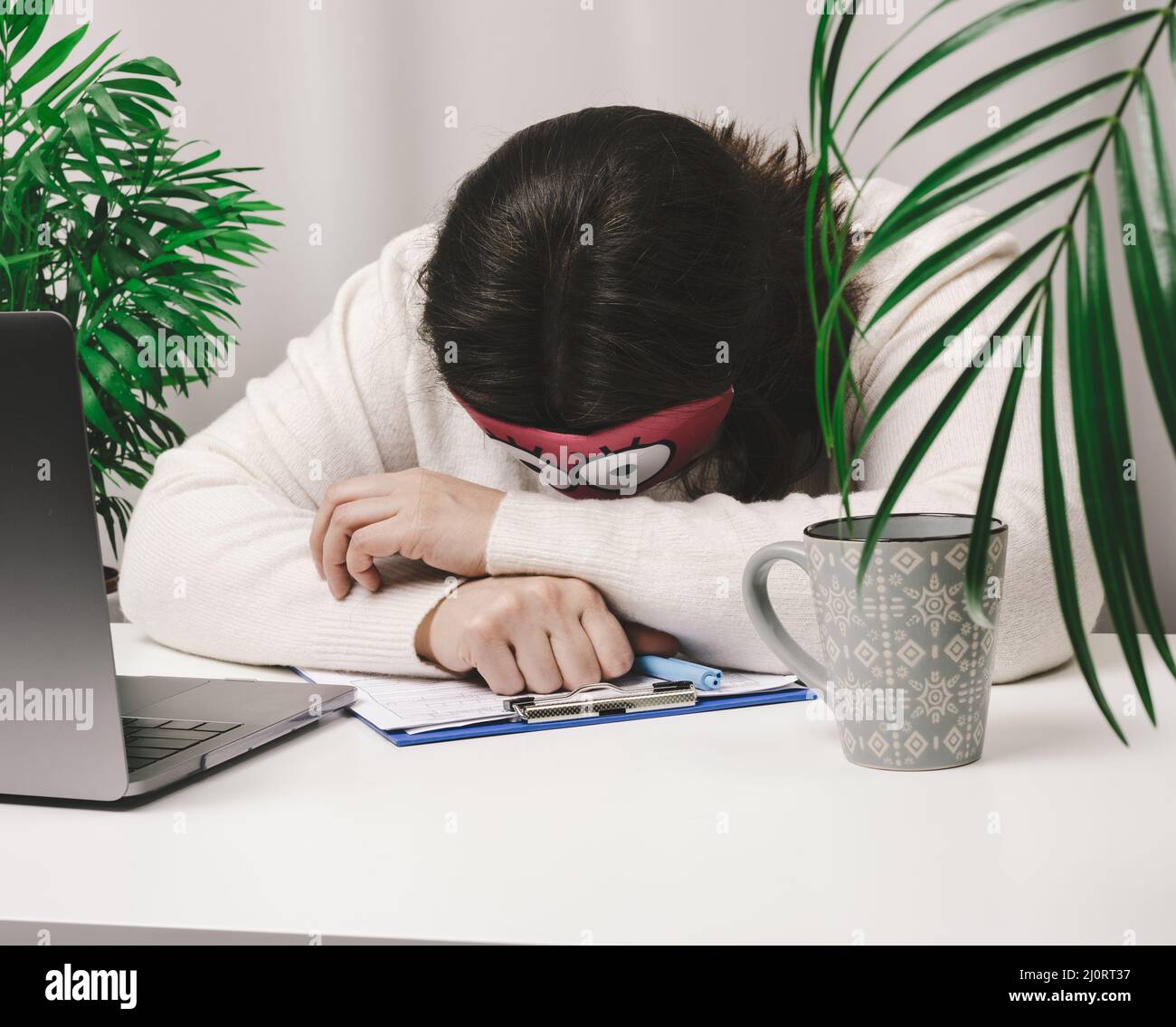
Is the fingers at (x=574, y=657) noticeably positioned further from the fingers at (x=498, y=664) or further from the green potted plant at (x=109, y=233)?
the green potted plant at (x=109, y=233)

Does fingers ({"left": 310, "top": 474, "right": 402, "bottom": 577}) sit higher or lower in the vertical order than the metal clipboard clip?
higher

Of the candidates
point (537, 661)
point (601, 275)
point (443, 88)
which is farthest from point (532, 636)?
point (443, 88)

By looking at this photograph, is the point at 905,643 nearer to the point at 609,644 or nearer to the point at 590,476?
the point at 609,644

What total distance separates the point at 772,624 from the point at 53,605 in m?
0.36

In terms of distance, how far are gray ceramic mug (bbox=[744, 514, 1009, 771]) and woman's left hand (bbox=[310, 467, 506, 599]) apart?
0.96ft

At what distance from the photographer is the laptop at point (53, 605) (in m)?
0.48

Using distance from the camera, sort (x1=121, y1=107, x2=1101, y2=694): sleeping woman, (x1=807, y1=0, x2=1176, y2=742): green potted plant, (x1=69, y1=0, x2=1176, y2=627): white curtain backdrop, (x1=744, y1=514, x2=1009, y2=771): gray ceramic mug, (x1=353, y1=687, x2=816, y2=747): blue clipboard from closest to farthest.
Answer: (x1=807, y1=0, x2=1176, y2=742): green potted plant, (x1=744, y1=514, x2=1009, y2=771): gray ceramic mug, (x1=353, y1=687, x2=816, y2=747): blue clipboard, (x1=121, y1=107, x2=1101, y2=694): sleeping woman, (x1=69, y1=0, x2=1176, y2=627): white curtain backdrop

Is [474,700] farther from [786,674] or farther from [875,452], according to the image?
[875,452]

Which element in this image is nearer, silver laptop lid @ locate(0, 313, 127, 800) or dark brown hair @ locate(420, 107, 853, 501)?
silver laptop lid @ locate(0, 313, 127, 800)

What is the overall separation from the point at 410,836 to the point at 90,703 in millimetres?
161

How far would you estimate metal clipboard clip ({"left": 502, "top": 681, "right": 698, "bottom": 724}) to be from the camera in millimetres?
694

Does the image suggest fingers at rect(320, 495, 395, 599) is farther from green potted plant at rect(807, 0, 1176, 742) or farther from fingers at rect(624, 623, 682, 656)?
green potted plant at rect(807, 0, 1176, 742)

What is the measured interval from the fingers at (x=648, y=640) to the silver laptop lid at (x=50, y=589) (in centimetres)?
37

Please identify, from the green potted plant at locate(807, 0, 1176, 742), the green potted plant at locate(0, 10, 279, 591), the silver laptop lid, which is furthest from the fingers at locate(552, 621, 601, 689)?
the green potted plant at locate(0, 10, 279, 591)
